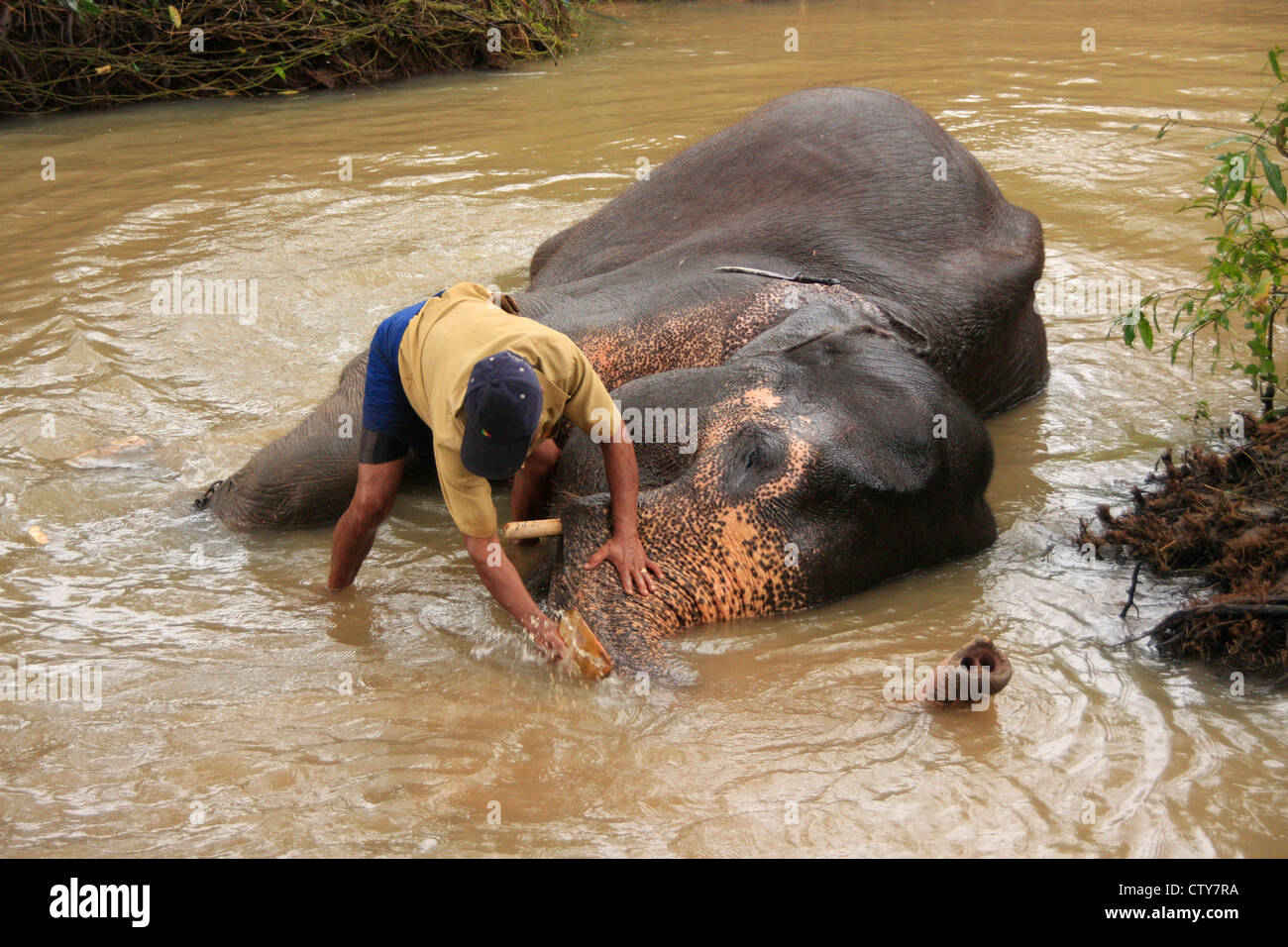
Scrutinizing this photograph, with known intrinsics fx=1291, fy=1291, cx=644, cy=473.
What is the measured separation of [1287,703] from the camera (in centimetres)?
295

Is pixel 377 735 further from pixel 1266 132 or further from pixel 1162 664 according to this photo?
pixel 1266 132

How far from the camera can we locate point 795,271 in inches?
165

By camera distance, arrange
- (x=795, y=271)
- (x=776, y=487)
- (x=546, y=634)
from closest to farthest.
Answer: (x=546, y=634)
(x=776, y=487)
(x=795, y=271)

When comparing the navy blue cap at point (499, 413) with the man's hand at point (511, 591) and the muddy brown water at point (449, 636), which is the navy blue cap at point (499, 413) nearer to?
the man's hand at point (511, 591)

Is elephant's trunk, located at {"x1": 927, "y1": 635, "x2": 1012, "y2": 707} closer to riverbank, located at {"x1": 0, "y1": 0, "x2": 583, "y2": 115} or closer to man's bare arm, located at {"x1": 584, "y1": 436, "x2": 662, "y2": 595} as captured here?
man's bare arm, located at {"x1": 584, "y1": 436, "x2": 662, "y2": 595}

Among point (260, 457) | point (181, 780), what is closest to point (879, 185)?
point (260, 457)

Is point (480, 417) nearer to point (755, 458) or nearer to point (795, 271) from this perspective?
point (755, 458)

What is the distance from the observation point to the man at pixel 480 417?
282 centimetres

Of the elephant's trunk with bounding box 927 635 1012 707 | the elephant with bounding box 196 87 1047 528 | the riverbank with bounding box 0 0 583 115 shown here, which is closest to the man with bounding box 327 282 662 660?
the elephant with bounding box 196 87 1047 528

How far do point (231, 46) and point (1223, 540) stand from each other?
899 centimetres

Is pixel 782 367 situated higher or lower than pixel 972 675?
higher

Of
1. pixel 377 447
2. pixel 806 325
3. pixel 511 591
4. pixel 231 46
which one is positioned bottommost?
pixel 511 591

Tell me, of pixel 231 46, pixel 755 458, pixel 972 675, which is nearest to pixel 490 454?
pixel 755 458

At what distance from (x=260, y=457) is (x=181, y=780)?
5.44 ft
